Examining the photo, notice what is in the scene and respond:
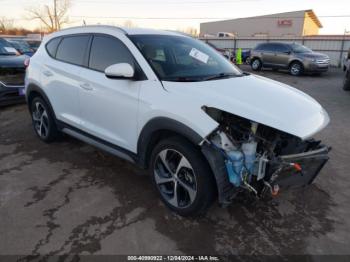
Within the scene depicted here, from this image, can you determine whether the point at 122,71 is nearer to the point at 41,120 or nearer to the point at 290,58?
the point at 41,120

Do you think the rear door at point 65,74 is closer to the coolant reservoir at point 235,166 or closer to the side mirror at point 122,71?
the side mirror at point 122,71

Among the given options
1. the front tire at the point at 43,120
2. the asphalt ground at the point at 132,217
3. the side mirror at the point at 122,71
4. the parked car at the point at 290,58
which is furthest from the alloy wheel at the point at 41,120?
the parked car at the point at 290,58

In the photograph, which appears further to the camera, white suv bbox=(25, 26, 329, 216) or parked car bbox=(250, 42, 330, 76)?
parked car bbox=(250, 42, 330, 76)

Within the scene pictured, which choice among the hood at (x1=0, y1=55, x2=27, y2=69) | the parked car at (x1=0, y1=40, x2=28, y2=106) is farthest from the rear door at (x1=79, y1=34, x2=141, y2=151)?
the hood at (x1=0, y1=55, x2=27, y2=69)

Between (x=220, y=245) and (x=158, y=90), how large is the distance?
1.56 m

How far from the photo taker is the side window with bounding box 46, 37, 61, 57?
175 inches

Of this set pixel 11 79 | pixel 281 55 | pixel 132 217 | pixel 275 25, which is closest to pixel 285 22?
pixel 275 25

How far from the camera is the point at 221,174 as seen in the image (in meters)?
2.52

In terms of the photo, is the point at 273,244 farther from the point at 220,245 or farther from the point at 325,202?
the point at 325,202

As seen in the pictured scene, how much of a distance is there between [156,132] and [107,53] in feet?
4.09

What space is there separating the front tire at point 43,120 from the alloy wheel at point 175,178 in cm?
237

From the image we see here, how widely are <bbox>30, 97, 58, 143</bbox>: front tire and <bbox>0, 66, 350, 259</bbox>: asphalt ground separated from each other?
0.59 m

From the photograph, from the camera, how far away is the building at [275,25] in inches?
1849

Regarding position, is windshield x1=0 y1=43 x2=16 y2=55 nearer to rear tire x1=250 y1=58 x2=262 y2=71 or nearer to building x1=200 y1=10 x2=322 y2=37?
rear tire x1=250 y1=58 x2=262 y2=71
